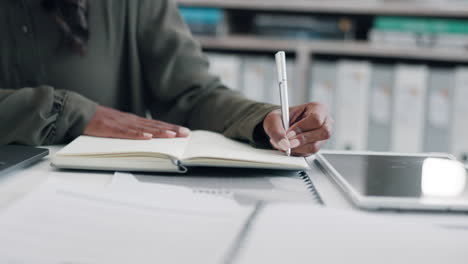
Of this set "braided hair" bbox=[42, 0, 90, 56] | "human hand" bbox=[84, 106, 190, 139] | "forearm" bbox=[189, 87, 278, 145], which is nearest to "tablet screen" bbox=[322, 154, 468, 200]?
"forearm" bbox=[189, 87, 278, 145]

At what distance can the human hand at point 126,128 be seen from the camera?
882 mm

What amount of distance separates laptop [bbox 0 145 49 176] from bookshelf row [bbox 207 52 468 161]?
133cm

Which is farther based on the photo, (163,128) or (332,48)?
(332,48)

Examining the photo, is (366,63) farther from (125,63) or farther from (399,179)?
(399,179)

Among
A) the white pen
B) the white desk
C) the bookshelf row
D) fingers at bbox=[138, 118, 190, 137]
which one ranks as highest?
the white pen

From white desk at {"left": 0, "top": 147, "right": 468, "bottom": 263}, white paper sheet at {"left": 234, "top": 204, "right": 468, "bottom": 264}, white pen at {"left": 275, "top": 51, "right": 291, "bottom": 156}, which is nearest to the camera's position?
white paper sheet at {"left": 234, "top": 204, "right": 468, "bottom": 264}

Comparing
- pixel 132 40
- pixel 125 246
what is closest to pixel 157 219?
pixel 125 246

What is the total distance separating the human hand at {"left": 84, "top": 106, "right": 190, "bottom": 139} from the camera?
88 cm

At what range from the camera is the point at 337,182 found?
2.40 feet

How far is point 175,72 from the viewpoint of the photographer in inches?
48.9

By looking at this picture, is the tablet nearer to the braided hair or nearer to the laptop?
the laptop

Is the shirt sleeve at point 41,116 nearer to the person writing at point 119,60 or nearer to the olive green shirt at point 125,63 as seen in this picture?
the person writing at point 119,60

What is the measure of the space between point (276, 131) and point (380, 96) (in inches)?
50.8

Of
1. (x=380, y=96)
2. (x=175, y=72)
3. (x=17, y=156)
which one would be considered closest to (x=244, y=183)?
(x=17, y=156)
